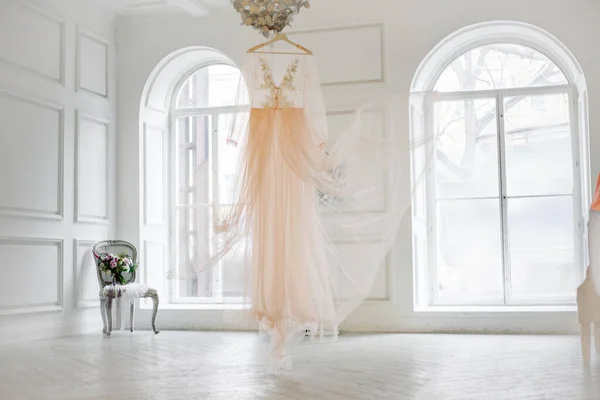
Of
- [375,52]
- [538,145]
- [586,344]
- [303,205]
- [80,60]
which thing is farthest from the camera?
[538,145]

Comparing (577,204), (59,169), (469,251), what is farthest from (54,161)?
(577,204)

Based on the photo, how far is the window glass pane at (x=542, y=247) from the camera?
7418mm

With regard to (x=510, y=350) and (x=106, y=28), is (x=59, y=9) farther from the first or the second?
(x=510, y=350)

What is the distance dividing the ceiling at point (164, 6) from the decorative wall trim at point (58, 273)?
250cm

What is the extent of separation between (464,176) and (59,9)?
167 inches

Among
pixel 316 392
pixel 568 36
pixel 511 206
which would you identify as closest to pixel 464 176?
pixel 511 206

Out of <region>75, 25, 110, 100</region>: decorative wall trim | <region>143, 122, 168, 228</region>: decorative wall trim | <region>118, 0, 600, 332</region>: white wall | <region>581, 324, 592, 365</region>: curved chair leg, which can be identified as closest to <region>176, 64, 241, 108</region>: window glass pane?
<region>143, 122, 168, 228</region>: decorative wall trim

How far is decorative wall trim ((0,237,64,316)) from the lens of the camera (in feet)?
20.9

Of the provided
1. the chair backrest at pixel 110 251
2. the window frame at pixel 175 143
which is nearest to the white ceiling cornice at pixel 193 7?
the window frame at pixel 175 143

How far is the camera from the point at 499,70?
7688 mm

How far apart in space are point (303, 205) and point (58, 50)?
3.77 m

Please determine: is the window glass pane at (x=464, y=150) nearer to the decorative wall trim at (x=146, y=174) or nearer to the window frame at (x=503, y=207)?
the window frame at (x=503, y=207)

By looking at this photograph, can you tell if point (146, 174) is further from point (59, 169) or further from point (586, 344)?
point (586, 344)

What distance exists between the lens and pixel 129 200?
798cm
